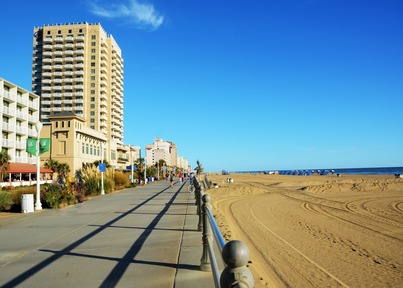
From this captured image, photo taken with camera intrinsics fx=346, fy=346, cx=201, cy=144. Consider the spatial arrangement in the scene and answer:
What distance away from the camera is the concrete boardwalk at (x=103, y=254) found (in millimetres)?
4465

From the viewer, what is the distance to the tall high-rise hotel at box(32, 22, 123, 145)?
93.5 meters

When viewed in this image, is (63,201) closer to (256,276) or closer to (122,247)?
(122,247)

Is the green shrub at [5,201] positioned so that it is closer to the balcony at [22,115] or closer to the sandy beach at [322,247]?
the sandy beach at [322,247]

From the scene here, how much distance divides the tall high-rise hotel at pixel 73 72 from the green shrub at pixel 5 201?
81275 millimetres

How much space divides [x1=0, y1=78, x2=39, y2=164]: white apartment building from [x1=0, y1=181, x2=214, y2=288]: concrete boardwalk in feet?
149

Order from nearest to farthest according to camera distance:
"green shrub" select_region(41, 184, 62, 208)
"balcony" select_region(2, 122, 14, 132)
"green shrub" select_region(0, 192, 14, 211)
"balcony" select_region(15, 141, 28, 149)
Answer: "green shrub" select_region(0, 192, 14, 211) → "green shrub" select_region(41, 184, 62, 208) → "balcony" select_region(2, 122, 14, 132) → "balcony" select_region(15, 141, 28, 149)

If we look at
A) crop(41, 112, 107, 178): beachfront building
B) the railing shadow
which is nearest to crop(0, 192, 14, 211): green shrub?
the railing shadow

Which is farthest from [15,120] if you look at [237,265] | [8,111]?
[237,265]

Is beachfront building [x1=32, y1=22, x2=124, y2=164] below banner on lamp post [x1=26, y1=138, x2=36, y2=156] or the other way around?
the other way around

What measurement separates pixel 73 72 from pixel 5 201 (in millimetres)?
88127

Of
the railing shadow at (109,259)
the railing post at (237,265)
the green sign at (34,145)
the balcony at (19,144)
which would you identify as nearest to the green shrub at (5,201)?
the green sign at (34,145)

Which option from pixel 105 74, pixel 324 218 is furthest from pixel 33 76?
pixel 324 218

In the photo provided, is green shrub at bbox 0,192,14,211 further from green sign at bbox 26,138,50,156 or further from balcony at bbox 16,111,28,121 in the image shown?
balcony at bbox 16,111,28,121

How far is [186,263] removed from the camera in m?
5.12
